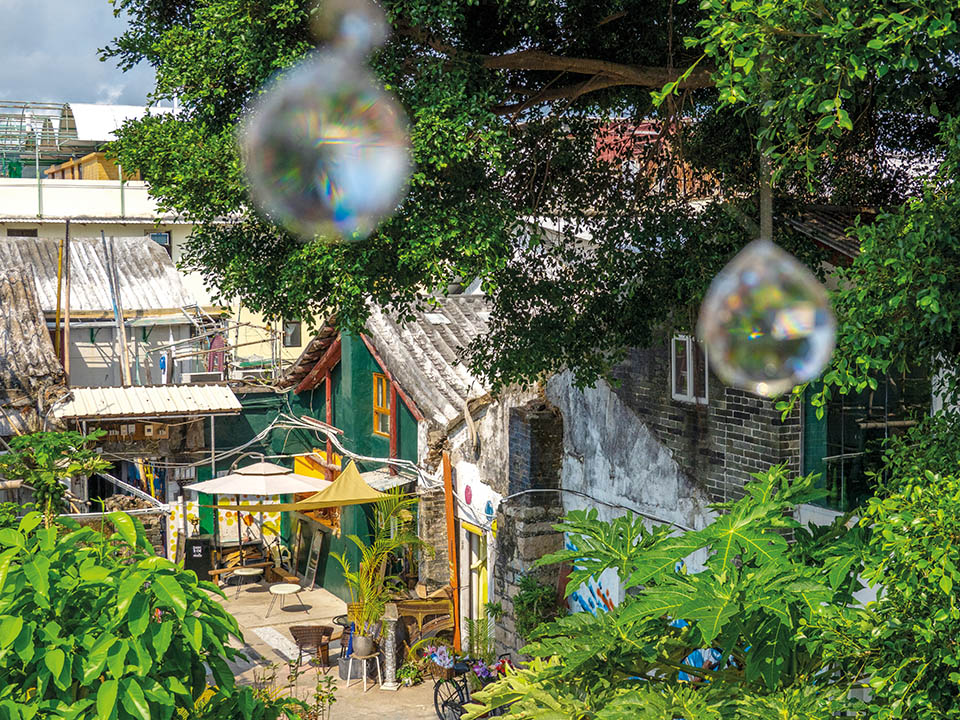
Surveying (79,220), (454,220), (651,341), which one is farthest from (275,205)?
(79,220)

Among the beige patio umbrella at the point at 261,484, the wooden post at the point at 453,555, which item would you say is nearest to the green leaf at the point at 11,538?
the wooden post at the point at 453,555

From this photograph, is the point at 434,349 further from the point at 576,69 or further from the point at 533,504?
the point at 576,69

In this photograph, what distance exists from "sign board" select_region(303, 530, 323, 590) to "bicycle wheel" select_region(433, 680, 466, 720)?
Result: 22.0ft

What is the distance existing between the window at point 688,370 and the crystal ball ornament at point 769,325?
4.02 m

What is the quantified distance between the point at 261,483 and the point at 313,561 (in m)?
3.40

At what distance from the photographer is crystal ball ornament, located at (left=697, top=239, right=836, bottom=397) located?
207 inches

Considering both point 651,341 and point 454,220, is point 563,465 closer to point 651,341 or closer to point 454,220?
point 651,341

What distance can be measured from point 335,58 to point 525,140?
295cm

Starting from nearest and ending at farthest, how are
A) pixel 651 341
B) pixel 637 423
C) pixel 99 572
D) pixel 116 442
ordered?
pixel 99 572 → pixel 651 341 → pixel 637 423 → pixel 116 442

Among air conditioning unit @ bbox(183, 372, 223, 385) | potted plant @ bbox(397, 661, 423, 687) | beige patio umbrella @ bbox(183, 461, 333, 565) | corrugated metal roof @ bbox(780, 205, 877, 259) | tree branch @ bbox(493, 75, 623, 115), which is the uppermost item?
tree branch @ bbox(493, 75, 623, 115)

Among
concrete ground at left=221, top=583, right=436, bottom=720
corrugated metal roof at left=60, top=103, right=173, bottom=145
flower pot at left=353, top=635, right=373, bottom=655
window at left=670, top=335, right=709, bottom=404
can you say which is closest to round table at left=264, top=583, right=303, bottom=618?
concrete ground at left=221, top=583, right=436, bottom=720

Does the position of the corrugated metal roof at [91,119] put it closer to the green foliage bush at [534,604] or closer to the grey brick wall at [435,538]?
the grey brick wall at [435,538]

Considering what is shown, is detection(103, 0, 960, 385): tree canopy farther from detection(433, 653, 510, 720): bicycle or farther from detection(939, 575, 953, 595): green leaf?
detection(433, 653, 510, 720): bicycle

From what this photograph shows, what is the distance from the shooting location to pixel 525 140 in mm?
10180
